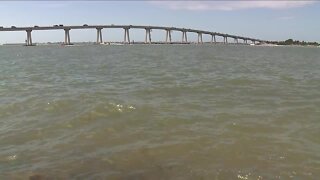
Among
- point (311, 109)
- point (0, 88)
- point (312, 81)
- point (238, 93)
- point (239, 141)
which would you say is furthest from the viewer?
point (312, 81)

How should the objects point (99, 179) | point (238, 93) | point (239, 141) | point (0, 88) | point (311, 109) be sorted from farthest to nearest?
point (0, 88) → point (238, 93) → point (311, 109) → point (239, 141) → point (99, 179)

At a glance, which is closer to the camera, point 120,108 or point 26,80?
point 120,108

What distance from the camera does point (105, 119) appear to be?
13023 mm

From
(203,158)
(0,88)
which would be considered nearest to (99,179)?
(203,158)

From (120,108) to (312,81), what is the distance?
1364cm

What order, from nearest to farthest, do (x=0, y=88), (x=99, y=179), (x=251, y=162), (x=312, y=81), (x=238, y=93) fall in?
(x=99, y=179) < (x=251, y=162) < (x=238, y=93) < (x=0, y=88) < (x=312, y=81)

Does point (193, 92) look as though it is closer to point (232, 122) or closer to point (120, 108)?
point (120, 108)

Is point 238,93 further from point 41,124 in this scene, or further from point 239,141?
point 41,124

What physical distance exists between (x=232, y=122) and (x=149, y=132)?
2.64 m

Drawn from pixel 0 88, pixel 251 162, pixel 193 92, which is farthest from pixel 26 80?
pixel 251 162

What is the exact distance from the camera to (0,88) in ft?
66.8

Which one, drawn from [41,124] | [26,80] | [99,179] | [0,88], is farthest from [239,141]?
[26,80]

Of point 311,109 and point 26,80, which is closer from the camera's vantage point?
point 311,109

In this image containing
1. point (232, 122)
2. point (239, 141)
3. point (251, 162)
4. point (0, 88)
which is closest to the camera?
point (251, 162)
